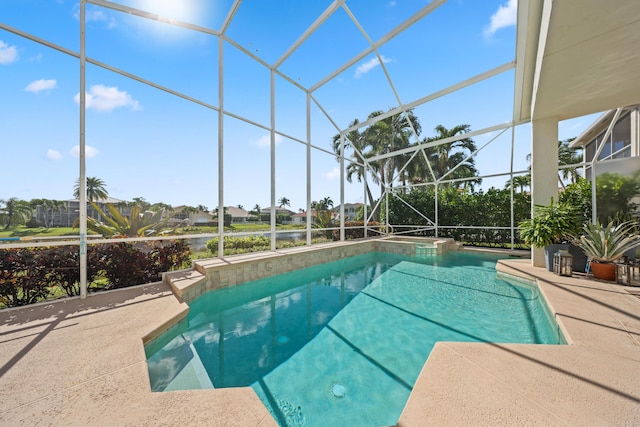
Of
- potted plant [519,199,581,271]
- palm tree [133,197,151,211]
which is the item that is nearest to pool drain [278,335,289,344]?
palm tree [133,197,151,211]

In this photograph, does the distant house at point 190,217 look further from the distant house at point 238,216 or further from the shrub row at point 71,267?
the shrub row at point 71,267

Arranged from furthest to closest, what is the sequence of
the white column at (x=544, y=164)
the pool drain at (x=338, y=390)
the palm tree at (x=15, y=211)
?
the white column at (x=544, y=164) < the palm tree at (x=15, y=211) < the pool drain at (x=338, y=390)

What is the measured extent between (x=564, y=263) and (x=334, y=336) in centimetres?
473

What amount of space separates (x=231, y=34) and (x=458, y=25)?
5.03 m

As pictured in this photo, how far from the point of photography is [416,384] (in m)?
1.71

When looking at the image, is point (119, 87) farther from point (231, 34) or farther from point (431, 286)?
point (431, 286)

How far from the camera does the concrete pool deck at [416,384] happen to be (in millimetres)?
1458

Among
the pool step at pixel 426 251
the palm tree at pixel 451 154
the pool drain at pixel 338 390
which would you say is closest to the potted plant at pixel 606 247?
the pool step at pixel 426 251

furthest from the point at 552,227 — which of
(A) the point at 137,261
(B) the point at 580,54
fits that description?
(A) the point at 137,261

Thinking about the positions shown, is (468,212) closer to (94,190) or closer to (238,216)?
(238,216)

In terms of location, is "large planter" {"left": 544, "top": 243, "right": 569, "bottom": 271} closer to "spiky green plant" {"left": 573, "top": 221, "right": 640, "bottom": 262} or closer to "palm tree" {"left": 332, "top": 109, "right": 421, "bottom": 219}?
"spiky green plant" {"left": 573, "top": 221, "right": 640, "bottom": 262}

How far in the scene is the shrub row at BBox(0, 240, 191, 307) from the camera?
3246mm

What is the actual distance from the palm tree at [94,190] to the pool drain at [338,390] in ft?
14.9

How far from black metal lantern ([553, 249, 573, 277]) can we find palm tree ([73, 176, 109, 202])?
8.47 metres
